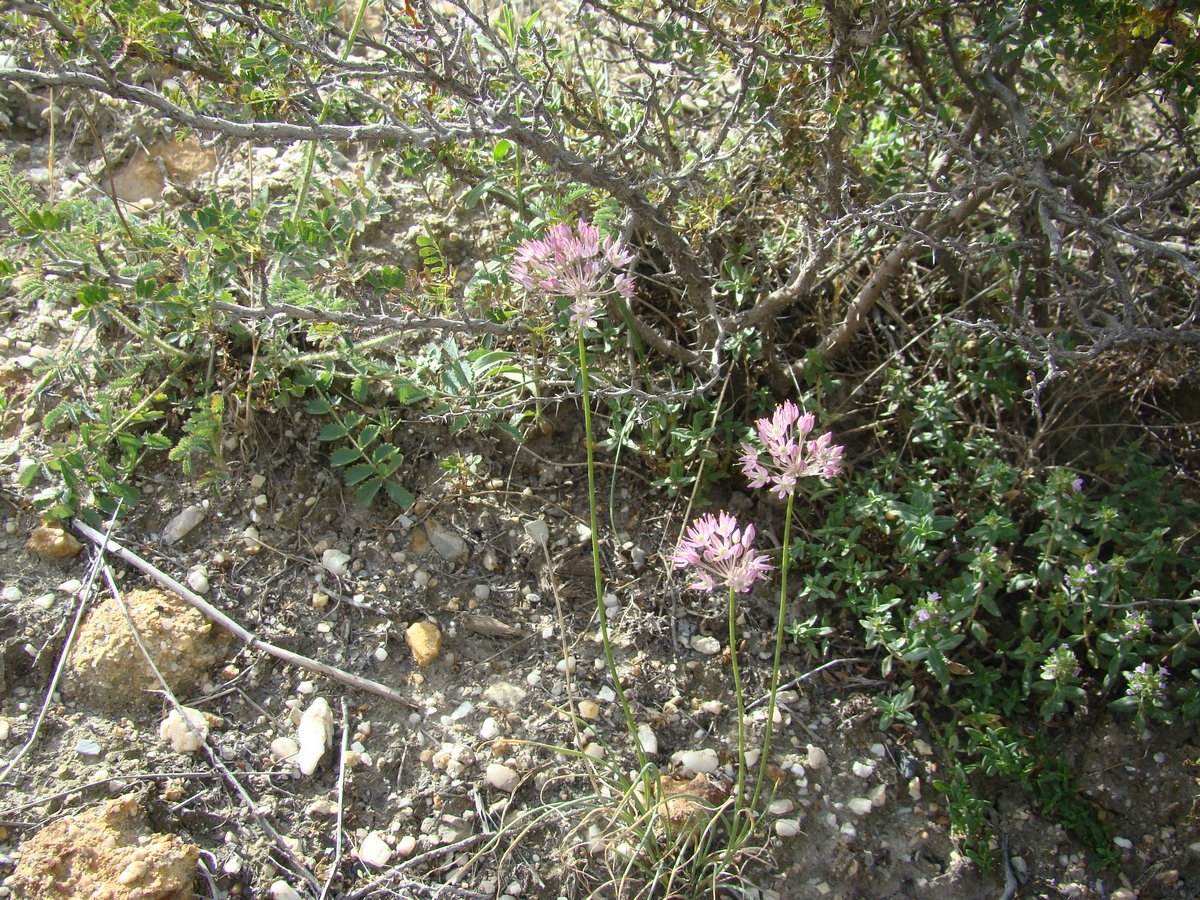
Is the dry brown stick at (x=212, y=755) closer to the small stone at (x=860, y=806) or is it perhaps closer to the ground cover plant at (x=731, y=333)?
the ground cover plant at (x=731, y=333)

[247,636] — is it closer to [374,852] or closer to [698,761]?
[374,852]

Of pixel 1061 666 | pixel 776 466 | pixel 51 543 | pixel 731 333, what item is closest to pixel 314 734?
pixel 51 543

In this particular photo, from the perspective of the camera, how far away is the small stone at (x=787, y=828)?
2340 millimetres

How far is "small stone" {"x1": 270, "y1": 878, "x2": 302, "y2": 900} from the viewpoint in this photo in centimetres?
211

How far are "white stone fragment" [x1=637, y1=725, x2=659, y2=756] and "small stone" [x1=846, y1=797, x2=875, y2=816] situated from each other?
51 centimetres

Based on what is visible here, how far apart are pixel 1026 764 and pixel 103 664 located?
93.2 inches

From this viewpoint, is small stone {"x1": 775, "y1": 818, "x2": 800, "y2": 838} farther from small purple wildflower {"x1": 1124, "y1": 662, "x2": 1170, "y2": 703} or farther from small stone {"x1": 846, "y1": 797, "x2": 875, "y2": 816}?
small purple wildflower {"x1": 1124, "y1": 662, "x2": 1170, "y2": 703}

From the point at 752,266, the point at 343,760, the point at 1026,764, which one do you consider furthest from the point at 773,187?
the point at 343,760

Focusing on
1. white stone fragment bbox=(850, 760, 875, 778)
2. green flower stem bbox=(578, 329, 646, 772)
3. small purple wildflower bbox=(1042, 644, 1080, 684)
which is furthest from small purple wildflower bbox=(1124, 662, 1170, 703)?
green flower stem bbox=(578, 329, 646, 772)

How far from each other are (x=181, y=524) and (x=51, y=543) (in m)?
0.32

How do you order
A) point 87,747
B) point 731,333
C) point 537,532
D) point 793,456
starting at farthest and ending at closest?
point 731,333, point 537,532, point 87,747, point 793,456

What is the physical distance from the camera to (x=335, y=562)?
8.64ft

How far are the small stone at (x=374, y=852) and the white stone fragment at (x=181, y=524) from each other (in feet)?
3.28

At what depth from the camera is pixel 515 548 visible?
2.74 metres
